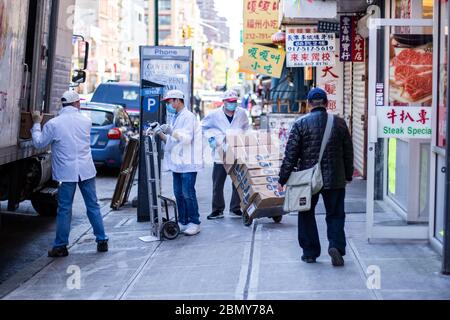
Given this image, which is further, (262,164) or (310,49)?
(310,49)

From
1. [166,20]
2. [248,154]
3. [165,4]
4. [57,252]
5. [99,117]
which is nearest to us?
[57,252]

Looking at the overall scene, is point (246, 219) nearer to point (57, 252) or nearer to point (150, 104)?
point (150, 104)

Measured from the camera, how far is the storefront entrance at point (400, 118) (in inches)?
320

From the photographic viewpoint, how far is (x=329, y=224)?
7.38 m

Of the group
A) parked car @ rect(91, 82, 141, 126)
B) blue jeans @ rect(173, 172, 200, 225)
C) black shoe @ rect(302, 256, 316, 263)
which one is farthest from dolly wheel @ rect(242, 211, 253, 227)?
parked car @ rect(91, 82, 141, 126)

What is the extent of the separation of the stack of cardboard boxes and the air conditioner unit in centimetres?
305

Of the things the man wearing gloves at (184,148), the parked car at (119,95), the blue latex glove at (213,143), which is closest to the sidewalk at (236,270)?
the man wearing gloves at (184,148)

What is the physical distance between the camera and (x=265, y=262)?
7660mm

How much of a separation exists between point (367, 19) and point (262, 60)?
3.95 m

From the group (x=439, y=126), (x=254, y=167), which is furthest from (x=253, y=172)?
(x=439, y=126)

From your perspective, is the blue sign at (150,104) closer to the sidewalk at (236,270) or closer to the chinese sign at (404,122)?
the sidewalk at (236,270)
